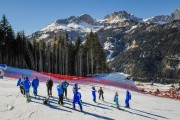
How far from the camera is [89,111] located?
3000 centimetres

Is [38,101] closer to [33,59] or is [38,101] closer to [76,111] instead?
[76,111]

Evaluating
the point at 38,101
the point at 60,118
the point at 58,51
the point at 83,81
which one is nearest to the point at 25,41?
the point at 58,51

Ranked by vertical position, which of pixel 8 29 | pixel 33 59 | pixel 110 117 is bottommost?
pixel 110 117

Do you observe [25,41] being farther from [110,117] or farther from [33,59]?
[110,117]

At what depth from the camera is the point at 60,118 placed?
2581 cm

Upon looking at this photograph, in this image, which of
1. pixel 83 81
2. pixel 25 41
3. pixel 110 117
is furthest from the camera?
pixel 25 41

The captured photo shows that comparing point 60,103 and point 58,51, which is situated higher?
point 58,51

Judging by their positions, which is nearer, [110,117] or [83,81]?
[110,117]

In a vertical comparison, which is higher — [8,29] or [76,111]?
[8,29]

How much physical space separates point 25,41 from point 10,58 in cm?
604

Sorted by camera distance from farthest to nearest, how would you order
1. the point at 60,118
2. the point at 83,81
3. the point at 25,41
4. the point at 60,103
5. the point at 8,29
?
the point at 25,41 → the point at 8,29 → the point at 83,81 → the point at 60,103 → the point at 60,118

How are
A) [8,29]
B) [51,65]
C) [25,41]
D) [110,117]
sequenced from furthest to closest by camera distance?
[51,65] < [25,41] < [8,29] < [110,117]

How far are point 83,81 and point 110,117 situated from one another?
36.7 metres

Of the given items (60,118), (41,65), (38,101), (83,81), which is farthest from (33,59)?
(60,118)
